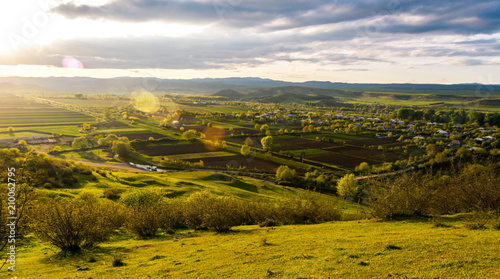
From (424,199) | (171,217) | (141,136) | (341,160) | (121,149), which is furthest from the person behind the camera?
(141,136)

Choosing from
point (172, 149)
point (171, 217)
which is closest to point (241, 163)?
point (172, 149)

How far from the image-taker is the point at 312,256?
56.9ft

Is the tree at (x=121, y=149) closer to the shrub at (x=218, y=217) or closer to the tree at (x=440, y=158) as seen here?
the shrub at (x=218, y=217)

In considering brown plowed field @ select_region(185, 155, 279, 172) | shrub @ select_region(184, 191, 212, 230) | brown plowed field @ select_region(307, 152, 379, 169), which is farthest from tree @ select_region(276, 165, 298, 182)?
shrub @ select_region(184, 191, 212, 230)

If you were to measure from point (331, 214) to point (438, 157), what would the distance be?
304 ft

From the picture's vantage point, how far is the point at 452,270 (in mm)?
12969

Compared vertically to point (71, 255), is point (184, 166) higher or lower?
lower

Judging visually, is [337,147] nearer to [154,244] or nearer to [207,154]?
[207,154]

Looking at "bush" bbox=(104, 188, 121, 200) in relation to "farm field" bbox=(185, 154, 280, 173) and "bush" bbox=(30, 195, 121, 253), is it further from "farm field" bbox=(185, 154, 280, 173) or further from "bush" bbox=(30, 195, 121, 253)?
"farm field" bbox=(185, 154, 280, 173)

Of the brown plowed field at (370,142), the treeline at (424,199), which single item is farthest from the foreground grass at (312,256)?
the brown plowed field at (370,142)

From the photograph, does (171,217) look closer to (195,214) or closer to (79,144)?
(195,214)

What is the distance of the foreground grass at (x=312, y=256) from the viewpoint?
14.0 meters

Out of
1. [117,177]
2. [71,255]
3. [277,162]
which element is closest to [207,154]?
[277,162]

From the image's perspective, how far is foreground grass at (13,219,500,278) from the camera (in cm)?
1396
